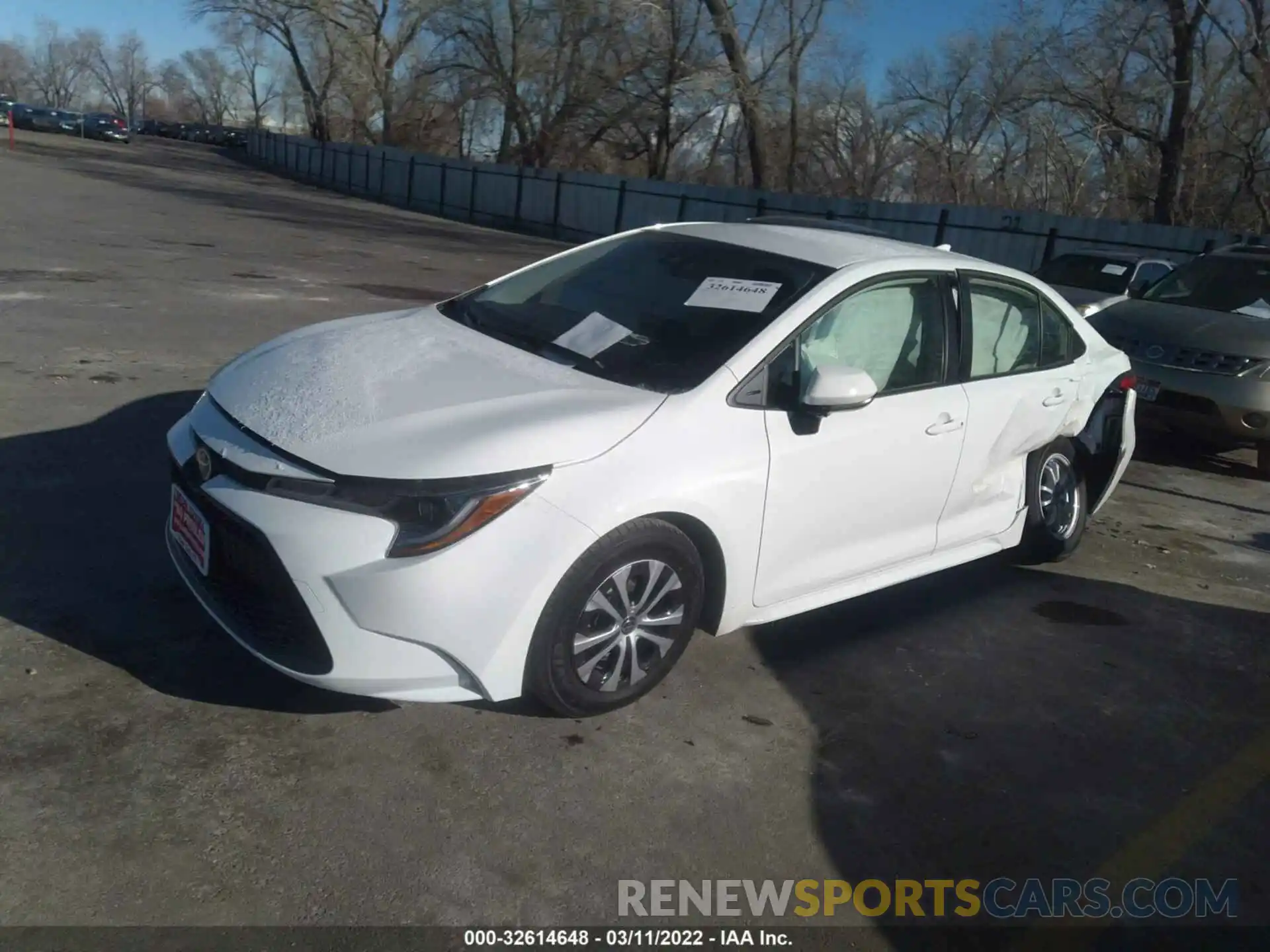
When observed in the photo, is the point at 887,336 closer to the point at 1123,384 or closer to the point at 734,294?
the point at 734,294

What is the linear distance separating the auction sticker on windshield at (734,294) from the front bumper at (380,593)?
1.33 metres

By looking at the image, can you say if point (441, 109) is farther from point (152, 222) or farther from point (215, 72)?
point (215, 72)

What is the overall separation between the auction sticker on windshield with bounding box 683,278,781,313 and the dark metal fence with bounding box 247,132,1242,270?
10840 mm

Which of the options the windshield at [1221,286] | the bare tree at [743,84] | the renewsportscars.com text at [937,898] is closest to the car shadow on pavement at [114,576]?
the renewsportscars.com text at [937,898]

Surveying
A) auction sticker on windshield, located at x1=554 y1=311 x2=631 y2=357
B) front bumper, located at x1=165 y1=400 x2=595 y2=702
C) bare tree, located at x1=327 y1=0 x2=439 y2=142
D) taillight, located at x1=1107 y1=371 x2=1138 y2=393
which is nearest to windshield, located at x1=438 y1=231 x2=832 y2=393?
auction sticker on windshield, located at x1=554 y1=311 x2=631 y2=357

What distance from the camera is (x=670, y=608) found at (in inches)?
145

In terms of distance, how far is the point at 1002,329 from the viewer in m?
5.01

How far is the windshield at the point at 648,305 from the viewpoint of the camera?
13.0 ft

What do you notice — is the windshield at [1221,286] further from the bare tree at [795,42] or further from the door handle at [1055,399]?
the bare tree at [795,42]

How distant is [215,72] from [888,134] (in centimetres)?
9741

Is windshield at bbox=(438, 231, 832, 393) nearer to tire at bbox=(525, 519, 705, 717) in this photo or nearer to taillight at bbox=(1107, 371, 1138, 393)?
tire at bbox=(525, 519, 705, 717)

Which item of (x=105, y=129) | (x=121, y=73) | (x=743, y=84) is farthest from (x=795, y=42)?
Answer: (x=121, y=73)

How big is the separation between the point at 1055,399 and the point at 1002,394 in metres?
0.53

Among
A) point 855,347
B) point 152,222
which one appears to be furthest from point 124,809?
point 152,222
